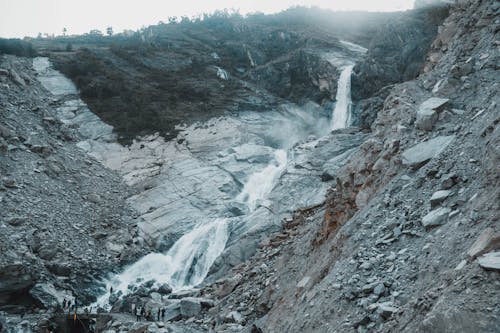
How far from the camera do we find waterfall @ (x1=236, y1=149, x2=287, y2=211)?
2680cm

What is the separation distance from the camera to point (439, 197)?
302 inches

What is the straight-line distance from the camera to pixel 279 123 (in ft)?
128

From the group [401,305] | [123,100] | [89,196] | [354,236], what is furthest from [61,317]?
[123,100]

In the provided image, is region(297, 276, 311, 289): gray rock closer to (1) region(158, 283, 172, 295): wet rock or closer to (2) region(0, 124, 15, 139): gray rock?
(1) region(158, 283, 172, 295): wet rock

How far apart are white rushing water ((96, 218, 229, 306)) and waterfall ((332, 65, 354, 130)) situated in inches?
766

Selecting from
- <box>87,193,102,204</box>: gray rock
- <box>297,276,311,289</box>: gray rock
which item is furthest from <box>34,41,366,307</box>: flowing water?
<box>297,276,311,289</box>: gray rock

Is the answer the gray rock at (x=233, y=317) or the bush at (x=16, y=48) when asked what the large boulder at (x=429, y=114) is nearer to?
A: the gray rock at (x=233, y=317)

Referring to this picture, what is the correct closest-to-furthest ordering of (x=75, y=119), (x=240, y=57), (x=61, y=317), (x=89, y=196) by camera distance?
(x=61, y=317) → (x=89, y=196) → (x=75, y=119) → (x=240, y=57)

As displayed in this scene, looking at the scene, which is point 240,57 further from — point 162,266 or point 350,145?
point 162,266

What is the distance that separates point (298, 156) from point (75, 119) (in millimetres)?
→ 18161

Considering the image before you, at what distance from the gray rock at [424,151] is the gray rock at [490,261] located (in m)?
4.32

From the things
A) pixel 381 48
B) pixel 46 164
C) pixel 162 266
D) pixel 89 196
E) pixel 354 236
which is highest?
pixel 381 48

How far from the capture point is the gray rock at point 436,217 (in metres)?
7.14

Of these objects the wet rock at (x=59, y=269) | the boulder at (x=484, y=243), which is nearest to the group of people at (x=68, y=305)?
the wet rock at (x=59, y=269)
